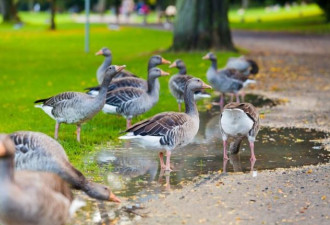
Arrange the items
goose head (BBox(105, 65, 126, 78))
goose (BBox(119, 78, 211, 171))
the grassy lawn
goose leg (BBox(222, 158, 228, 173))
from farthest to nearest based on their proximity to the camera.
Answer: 1. the grassy lawn
2. goose head (BBox(105, 65, 126, 78))
3. goose leg (BBox(222, 158, 228, 173))
4. goose (BBox(119, 78, 211, 171))

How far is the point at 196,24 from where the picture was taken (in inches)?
1344

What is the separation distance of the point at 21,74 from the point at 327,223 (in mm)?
20248

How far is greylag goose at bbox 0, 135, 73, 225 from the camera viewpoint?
655 centimetres

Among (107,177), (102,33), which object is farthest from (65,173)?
(102,33)

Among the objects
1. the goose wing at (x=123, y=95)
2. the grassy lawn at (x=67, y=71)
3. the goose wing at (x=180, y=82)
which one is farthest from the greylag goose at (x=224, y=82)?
the goose wing at (x=123, y=95)

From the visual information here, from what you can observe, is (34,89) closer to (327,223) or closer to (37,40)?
(327,223)

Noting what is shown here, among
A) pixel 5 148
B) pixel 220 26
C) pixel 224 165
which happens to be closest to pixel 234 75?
pixel 224 165

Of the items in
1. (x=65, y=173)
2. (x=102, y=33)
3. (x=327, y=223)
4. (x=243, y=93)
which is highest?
(x=65, y=173)

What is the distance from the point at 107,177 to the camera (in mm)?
11383

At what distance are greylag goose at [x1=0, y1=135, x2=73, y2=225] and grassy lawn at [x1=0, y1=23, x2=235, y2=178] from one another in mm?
4279

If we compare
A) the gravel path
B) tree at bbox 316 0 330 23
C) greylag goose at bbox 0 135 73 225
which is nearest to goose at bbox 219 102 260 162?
the gravel path

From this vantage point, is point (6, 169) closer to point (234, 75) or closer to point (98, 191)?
point (98, 191)

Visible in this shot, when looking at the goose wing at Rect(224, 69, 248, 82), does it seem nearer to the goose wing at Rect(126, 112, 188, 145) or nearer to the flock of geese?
the flock of geese

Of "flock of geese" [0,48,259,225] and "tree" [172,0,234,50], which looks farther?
"tree" [172,0,234,50]
